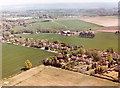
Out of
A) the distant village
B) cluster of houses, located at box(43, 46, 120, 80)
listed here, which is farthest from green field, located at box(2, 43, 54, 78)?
cluster of houses, located at box(43, 46, 120, 80)

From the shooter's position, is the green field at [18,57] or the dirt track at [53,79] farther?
the green field at [18,57]

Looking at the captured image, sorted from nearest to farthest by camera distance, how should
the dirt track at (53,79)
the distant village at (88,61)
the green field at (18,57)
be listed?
the dirt track at (53,79) → the distant village at (88,61) → the green field at (18,57)

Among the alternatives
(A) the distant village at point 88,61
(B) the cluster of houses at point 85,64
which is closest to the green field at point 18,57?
(A) the distant village at point 88,61

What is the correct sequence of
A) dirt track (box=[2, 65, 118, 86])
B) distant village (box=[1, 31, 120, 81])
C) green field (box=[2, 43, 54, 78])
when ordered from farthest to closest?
green field (box=[2, 43, 54, 78])
distant village (box=[1, 31, 120, 81])
dirt track (box=[2, 65, 118, 86])

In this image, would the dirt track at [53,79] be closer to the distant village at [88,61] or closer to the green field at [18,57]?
the distant village at [88,61]

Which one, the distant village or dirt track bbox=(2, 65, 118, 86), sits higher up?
the distant village

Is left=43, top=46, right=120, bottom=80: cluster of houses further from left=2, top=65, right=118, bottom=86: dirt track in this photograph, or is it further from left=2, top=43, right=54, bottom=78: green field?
left=2, top=43, right=54, bottom=78: green field

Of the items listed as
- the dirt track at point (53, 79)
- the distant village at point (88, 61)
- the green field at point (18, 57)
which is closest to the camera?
the dirt track at point (53, 79)

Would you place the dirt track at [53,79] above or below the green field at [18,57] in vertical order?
below

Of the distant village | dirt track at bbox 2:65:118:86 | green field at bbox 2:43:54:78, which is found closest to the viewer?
dirt track at bbox 2:65:118:86
